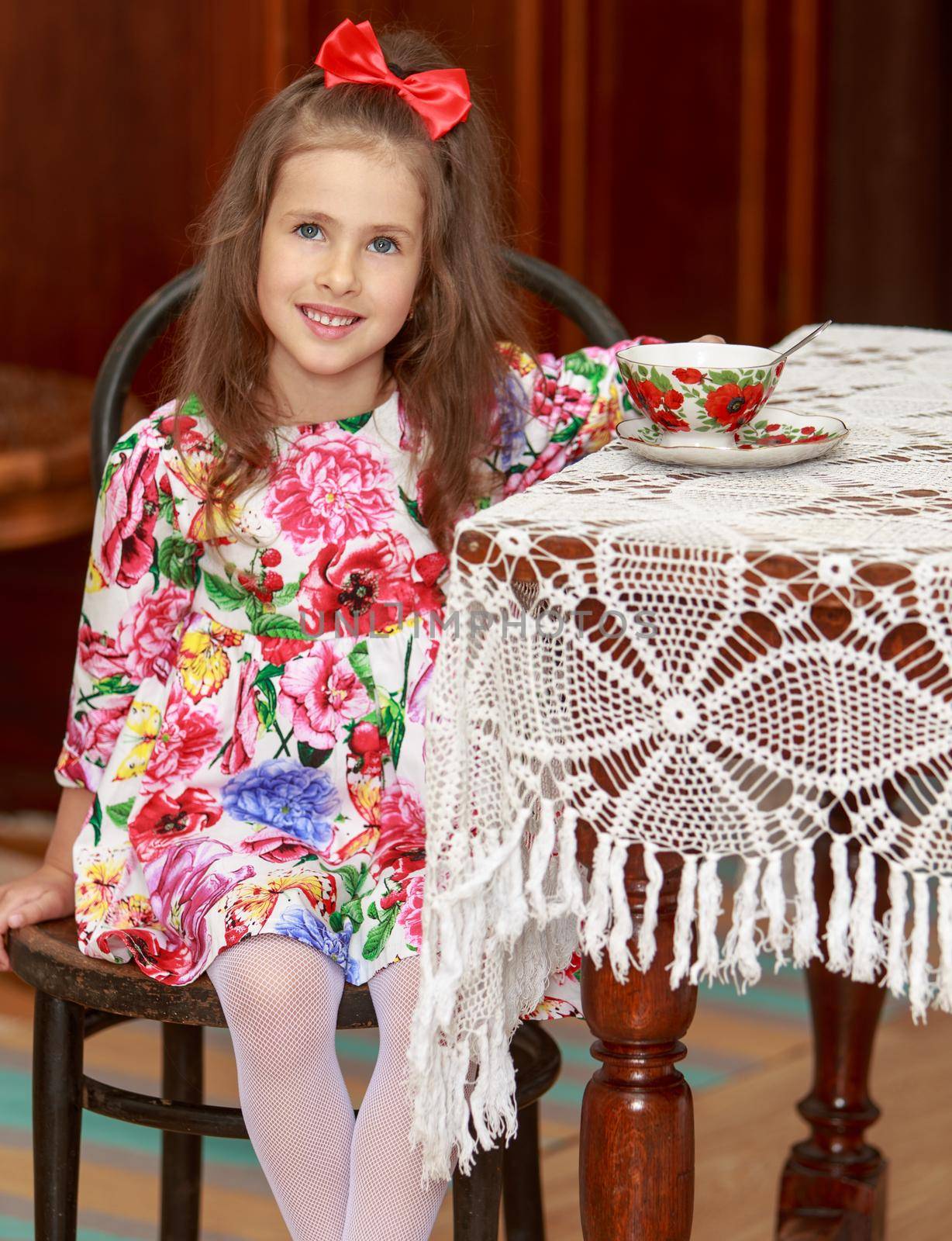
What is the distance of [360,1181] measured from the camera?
101 centimetres

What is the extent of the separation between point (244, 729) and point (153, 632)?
109mm

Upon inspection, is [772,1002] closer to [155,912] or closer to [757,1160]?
[757,1160]

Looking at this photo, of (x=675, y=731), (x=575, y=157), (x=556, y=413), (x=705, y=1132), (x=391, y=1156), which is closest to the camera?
(x=675, y=731)

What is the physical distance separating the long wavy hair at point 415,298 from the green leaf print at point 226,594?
5cm

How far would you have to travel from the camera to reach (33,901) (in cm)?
115

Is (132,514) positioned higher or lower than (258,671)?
higher

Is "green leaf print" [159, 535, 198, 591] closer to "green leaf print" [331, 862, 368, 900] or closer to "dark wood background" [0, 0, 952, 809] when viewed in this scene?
"green leaf print" [331, 862, 368, 900]

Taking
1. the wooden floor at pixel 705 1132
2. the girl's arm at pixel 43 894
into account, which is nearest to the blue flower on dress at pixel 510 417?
the girl's arm at pixel 43 894

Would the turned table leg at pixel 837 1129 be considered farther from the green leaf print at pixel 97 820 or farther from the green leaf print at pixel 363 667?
the green leaf print at pixel 97 820

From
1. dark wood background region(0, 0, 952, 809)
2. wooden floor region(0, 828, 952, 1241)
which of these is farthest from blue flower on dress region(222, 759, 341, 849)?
dark wood background region(0, 0, 952, 809)

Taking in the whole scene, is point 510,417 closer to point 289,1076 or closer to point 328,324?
point 328,324

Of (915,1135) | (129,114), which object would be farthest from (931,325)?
(915,1135)

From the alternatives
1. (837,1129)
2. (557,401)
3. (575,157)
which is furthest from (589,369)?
(575,157)

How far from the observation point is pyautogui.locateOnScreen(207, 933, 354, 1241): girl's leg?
3.32 ft
